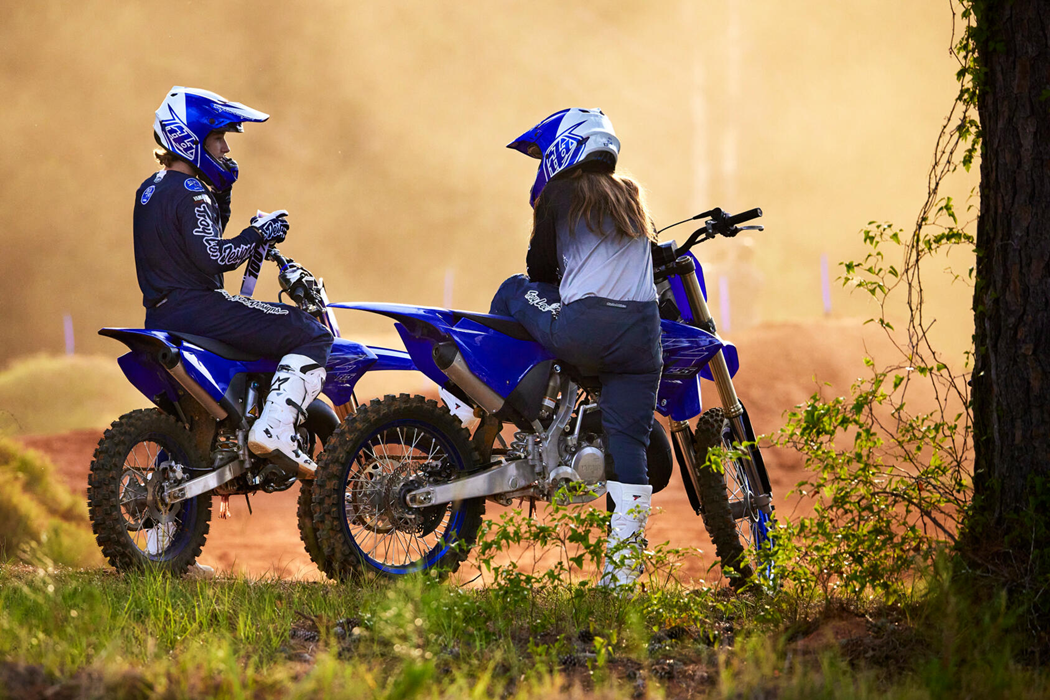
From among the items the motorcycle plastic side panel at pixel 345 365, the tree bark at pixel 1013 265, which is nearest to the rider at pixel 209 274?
the motorcycle plastic side panel at pixel 345 365

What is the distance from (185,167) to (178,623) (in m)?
2.35

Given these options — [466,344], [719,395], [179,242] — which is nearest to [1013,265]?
[719,395]

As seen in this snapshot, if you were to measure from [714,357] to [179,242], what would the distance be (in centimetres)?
257

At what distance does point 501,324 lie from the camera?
4.32 m

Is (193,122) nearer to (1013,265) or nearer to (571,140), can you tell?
(571,140)

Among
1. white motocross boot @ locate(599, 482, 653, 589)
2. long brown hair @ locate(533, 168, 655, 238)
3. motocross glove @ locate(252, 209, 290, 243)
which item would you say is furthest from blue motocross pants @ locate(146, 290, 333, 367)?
white motocross boot @ locate(599, 482, 653, 589)

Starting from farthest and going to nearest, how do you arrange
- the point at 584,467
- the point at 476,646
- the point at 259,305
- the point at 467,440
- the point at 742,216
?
the point at 259,305, the point at 742,216, the point at 467,440, the point at 584,467, the point at 476,646

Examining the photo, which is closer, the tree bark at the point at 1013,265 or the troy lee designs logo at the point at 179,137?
the tree bark at the point at 1013,265

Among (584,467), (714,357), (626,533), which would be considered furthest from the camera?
(714,357)

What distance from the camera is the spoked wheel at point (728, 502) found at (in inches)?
188

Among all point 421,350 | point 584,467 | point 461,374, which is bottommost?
point 584,467

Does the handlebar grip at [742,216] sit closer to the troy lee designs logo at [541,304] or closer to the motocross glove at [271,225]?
the troy lee designs logo at [541,304]

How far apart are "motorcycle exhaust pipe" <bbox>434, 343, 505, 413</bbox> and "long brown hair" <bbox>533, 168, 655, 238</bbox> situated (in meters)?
0.72

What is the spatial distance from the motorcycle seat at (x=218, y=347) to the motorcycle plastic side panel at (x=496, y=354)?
3.71 ft
